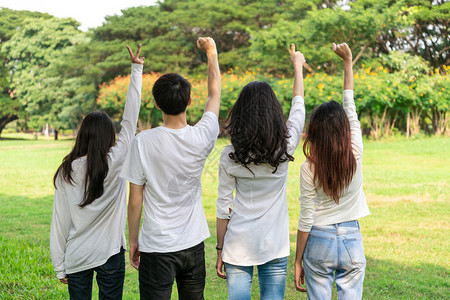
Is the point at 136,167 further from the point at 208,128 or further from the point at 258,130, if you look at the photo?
the point at 258,130

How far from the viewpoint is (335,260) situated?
2.16 meters

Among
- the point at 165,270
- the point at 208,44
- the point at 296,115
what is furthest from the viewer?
the point at 208,44

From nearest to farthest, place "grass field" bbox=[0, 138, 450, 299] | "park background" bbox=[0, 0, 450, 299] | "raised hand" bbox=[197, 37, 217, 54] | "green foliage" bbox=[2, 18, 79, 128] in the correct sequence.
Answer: "raised hand" bbox=[197, 37, 217, 54], "grass field" bbox=[0, 138, 450, 299], "park background" bbox=[0, 0, 450, 299], "green foliage" bbox=[2, 18, 79, 128]

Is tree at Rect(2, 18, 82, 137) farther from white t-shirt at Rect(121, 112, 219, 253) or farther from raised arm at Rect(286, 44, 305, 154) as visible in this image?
white t-shirt at Rect(121, 112, 219, 253)

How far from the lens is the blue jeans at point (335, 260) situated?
85.4 inches

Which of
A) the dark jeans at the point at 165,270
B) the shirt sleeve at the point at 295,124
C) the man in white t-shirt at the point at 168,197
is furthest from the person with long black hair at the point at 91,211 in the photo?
the shirt sleeve at the point at 295,124

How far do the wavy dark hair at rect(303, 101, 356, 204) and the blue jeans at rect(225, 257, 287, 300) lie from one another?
0.41 meters

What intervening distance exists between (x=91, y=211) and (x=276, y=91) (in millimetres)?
13373

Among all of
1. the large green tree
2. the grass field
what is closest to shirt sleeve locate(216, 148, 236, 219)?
the grass field

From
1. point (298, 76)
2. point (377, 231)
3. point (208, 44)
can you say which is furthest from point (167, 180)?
point (377, 231)

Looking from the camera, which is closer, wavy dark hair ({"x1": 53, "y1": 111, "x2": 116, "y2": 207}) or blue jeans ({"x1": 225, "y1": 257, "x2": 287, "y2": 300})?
blue jeans ({"x1": 225, "y1": 257, "x2": 287, "y2": 300})

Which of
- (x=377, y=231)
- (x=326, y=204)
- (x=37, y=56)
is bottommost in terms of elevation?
(x=377, y=231)

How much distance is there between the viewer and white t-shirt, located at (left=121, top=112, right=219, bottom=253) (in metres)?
2.09

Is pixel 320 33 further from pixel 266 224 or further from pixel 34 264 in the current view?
pixel 266 224
